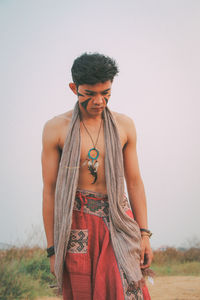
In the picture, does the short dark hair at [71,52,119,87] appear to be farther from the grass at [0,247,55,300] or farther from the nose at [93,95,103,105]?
the grass at [0,247,55,300]

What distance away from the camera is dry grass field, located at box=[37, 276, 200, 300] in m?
4.85

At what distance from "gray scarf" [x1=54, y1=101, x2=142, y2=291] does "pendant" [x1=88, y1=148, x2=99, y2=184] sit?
7 cm

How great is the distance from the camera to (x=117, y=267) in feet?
7.12

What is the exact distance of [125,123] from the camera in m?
2.54

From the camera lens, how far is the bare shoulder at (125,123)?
2.52 metres

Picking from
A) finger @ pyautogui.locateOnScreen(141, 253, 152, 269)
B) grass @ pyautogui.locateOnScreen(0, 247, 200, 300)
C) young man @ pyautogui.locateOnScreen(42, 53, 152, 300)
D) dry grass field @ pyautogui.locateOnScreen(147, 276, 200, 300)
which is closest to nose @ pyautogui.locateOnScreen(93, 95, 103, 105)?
young man @ pyautogui.locateOnScreen(42, 53, 152, 300)

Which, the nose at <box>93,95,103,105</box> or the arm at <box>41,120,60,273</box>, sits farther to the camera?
the arm at <box>41,120,60,273</box>

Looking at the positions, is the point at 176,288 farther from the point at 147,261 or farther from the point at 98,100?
the point at 98,100

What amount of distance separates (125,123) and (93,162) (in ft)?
1.32

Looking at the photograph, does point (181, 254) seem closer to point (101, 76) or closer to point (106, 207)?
point (106, 207)

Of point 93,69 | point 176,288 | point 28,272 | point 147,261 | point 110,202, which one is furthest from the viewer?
point 176,288

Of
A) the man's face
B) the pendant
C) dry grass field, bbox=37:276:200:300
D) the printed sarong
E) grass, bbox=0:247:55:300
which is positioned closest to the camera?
the printed sarong

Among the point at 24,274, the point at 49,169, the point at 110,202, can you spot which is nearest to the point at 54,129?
the point at 49,169

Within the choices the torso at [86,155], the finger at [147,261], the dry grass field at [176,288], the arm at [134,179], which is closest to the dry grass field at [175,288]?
the dry grass field at [176,288]
